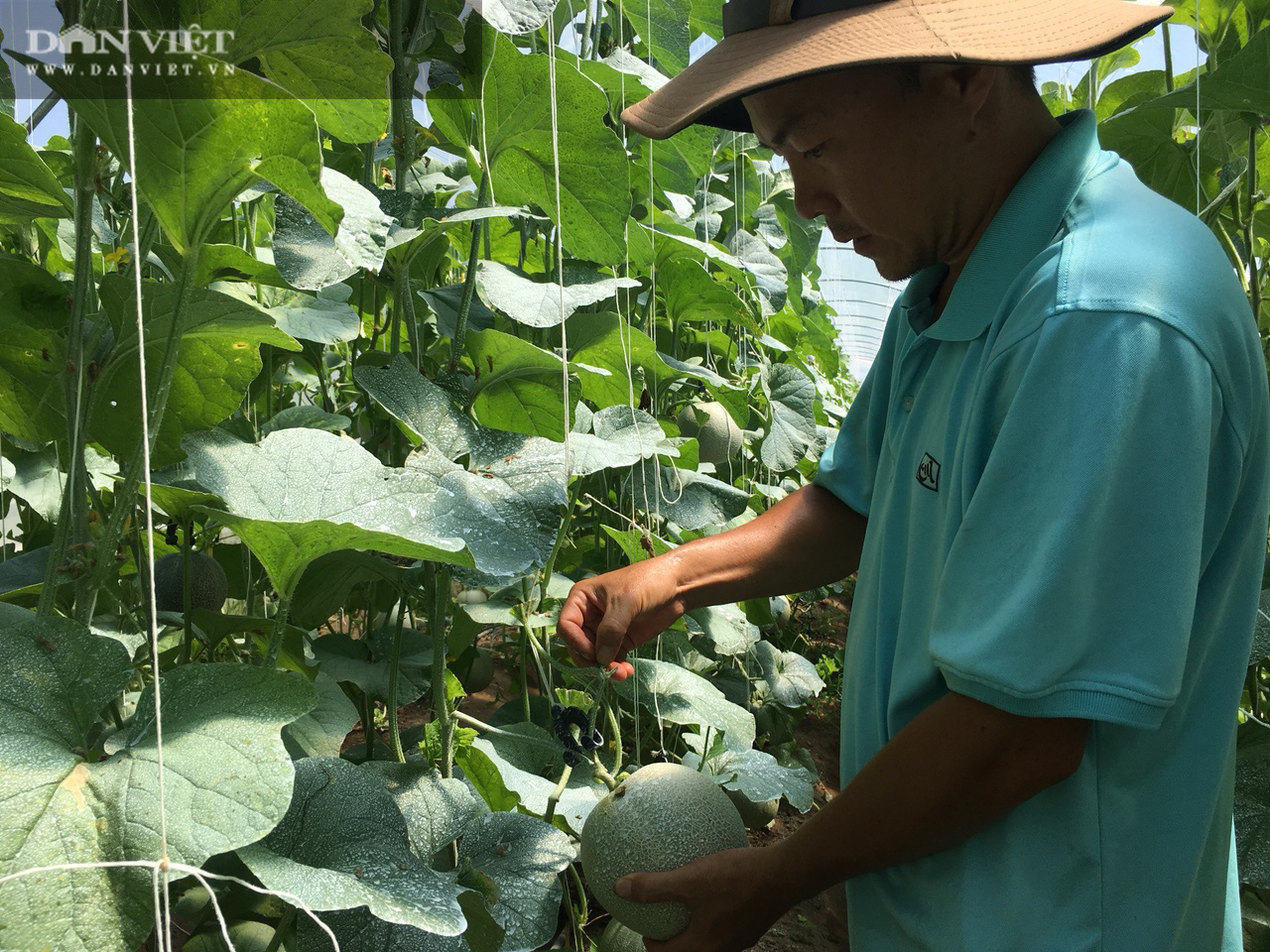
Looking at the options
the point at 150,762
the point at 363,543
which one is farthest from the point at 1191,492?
the point at 150,762

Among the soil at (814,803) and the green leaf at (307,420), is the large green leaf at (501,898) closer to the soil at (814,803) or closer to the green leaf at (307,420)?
the soil at (814,803)

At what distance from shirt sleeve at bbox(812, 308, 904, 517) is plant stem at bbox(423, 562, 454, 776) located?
490 mm

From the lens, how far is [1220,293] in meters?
0.83

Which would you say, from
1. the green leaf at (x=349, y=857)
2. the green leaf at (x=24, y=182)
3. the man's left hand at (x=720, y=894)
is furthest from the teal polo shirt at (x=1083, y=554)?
the green leaf at (x=24, y=182)

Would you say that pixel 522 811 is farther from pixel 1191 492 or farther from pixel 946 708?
pixel 1191 492

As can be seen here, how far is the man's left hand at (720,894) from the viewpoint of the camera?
976mm

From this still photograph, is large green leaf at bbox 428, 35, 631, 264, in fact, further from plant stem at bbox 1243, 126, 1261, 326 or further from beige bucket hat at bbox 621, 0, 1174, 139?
plant stem at bbox 1243, 126, 1261, 326

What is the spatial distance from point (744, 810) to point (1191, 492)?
155cm

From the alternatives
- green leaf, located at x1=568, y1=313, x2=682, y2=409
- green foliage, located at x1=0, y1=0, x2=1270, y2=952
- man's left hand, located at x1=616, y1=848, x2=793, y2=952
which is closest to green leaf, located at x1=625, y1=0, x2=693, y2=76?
green foliage, located at x1=0, y1=0, x2=1270, y2=952

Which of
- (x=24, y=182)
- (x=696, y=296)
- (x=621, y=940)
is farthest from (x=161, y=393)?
(x=696, y=296)

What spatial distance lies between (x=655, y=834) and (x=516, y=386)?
708 mm

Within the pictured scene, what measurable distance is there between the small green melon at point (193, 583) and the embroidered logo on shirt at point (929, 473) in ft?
3.06

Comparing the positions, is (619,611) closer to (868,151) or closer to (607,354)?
(868,151)

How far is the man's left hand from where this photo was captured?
976mm
